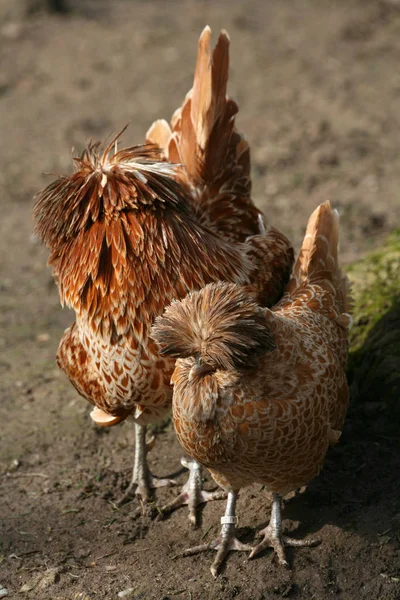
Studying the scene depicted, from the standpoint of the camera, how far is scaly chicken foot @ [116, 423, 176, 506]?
4824 mm

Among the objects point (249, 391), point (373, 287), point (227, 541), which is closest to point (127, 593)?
point (227, 541)

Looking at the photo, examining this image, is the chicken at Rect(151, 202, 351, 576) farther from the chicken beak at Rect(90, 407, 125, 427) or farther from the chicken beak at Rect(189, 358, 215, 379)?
the chicken beak at Rect(90, 407, 125, 427)

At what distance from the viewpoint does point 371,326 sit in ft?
17.6

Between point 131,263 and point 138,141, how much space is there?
244 inches

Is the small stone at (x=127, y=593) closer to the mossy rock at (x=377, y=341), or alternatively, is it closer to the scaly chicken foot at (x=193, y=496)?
the scaly chicken foot at (x=193, y=496)

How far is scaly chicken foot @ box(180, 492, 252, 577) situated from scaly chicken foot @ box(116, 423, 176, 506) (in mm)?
712

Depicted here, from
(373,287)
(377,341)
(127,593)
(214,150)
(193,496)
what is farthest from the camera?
(373,287)

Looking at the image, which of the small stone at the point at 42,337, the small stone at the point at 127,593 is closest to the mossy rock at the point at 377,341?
the small stone at the point at 127,593

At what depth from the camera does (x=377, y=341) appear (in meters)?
5.17

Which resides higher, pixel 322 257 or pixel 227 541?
pixel 322 257

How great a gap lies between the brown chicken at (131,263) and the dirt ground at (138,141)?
0.57m

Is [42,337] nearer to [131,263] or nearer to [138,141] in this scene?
[131,263]

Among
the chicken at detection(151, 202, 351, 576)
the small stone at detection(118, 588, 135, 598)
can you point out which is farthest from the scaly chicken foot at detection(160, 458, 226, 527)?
the small stone at detection(118, 588, 135, 598)

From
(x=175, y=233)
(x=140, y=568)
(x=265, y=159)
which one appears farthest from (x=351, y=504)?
(x=265, y=159)
